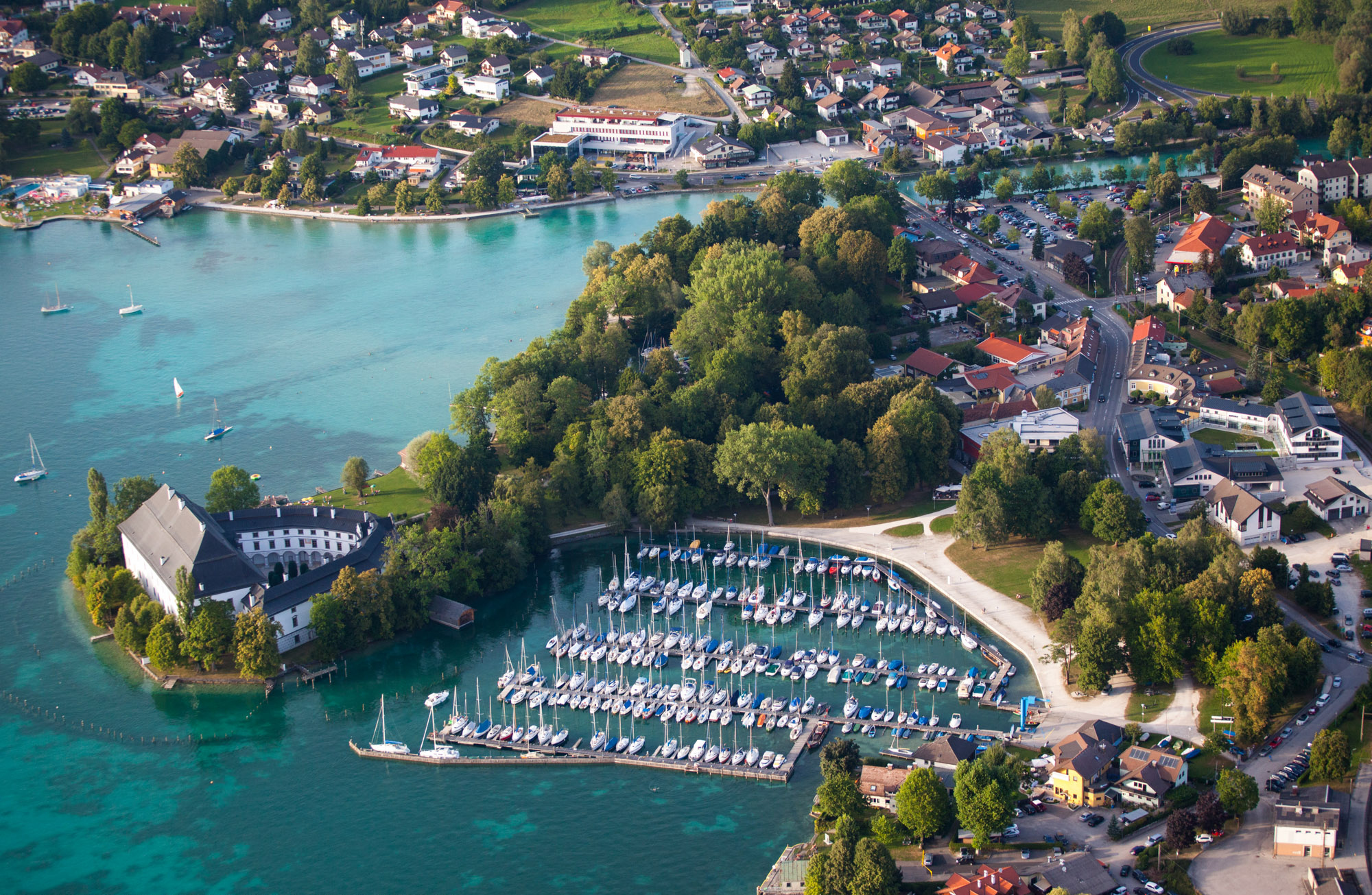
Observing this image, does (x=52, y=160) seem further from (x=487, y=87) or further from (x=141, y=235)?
(x=487, y=87)

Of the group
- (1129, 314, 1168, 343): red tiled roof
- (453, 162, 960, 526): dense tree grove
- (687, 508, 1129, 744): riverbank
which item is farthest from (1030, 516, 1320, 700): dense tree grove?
(1129, 314, 1168, 343): red tiled roof

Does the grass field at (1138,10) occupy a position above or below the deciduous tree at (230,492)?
above

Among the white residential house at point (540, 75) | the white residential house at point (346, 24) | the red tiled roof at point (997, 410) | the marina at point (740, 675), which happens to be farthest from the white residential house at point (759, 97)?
the marina at point (740, 675)

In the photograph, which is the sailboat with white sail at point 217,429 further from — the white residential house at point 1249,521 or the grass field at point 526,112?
the grass field at point 526,112

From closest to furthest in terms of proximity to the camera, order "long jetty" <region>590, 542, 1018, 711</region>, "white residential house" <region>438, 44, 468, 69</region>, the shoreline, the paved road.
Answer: "long jetty" <region>590, 542, 1018, 711</region> → the paved road → the shoreline → "white residential house" <region>438, 44, 468, 69</region>

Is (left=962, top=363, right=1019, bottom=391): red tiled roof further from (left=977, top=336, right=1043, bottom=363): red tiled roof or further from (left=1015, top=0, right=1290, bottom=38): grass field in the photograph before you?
(left=1015, top=0, right=1290, bottom=38): grass field

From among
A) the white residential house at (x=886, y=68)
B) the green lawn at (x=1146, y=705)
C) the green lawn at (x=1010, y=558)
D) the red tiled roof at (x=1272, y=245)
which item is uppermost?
the white residential house at (x=886, y=68)

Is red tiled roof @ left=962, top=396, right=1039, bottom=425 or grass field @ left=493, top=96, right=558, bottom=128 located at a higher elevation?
grass field @ left=493, top=96, right=558, bottom=128

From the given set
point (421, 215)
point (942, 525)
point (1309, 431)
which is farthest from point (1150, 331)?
point (421, 215)
